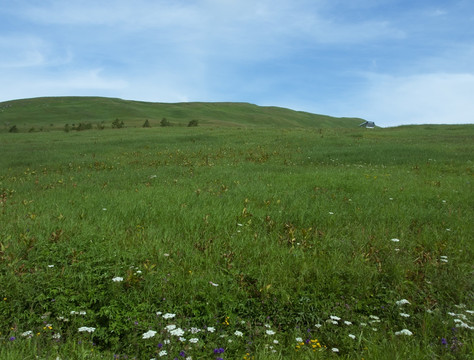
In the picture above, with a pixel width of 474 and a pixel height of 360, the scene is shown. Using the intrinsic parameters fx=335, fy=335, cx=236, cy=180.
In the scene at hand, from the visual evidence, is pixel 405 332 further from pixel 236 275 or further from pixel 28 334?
pixel 28 334

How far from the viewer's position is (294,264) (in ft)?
15.4

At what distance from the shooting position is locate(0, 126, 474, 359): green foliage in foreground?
324cm

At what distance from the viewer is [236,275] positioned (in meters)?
4.33

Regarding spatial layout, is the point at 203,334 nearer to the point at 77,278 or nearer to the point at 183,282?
the point at 183,282

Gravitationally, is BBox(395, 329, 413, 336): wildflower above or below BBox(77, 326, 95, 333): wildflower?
above

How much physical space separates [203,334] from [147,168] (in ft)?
35.4

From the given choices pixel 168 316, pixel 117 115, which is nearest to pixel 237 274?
pixel 168 316

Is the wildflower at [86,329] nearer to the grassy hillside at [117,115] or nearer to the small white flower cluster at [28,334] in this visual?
the small white flower cluster at [28,334]

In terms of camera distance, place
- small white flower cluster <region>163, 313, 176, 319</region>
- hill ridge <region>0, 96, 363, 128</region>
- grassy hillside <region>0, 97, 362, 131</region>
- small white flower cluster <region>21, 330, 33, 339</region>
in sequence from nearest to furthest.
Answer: small white flower cluster <region>21, 330, 33, 339</region> < small white flower cluster <region>163, 313, 176, 319</region> < grassy hillside <region>0, 97, 362, 131</region> < hill ridge <region>0, 96, 363, 128</region>

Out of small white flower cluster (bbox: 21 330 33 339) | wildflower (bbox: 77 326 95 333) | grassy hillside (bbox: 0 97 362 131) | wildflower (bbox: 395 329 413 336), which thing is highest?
grassy hillside (bbox: 0 97 362 131)

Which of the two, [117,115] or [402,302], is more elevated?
[117,115]

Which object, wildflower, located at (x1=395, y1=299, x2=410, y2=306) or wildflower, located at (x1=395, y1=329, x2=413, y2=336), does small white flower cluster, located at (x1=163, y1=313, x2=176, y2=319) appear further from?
wildflower, located at (x1=395, y1=299, x2=410, y2=306)

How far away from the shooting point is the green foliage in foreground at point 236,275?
10.6 ft

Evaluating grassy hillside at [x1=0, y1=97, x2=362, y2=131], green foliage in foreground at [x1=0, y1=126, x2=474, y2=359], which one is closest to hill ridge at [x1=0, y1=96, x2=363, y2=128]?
grassy hillside at [x1=0, y1=97, x2=362, y2=131]
